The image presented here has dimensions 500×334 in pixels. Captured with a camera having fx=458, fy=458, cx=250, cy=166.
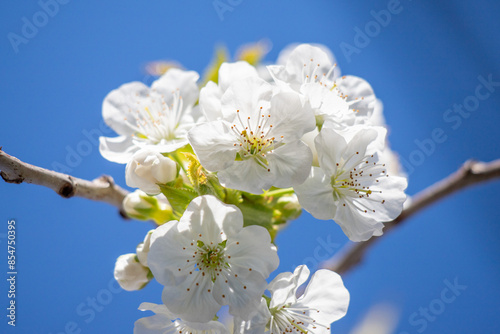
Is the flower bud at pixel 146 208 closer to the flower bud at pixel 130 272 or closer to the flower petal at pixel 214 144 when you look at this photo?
the flower bud at pixel 130 272

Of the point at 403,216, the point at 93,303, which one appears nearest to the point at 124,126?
the point at 93,303

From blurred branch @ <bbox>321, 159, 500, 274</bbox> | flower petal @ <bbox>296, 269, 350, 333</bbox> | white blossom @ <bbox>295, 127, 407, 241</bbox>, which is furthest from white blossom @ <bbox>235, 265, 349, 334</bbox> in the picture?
blurred branch @ <bbox>321, 159, 500, 274</bbox>

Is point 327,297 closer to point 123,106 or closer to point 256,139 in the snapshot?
point 256,139

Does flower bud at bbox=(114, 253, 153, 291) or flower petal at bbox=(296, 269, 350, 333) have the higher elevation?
flower bud at bbox=(114, 253, 153, 291)

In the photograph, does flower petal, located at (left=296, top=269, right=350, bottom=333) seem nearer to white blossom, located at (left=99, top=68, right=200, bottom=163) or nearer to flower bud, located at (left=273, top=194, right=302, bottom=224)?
flower bud, located at (left=273, top=194, right=302, bottom=224)

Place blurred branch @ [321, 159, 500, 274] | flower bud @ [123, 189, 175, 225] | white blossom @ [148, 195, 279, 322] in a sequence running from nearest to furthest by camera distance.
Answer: white blossom @ [148, 195, 279, 322] < flower bud @ [123, 189, 175, 225] < blurred branch @ [321, 159, 500, 274]

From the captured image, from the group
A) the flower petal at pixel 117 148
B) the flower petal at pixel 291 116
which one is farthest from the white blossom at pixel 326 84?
the flower petal at pixel 117 148

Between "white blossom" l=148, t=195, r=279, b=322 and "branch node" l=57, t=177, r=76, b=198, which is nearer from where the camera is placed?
"white blossom" l=148, t=195, r=279, b=322
